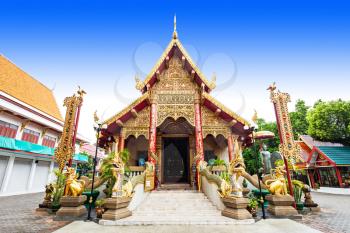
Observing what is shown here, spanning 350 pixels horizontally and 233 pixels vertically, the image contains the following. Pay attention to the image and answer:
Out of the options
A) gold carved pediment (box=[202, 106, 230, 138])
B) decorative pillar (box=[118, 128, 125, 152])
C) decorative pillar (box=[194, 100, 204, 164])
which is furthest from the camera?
gold carved pediment (box=[202, 106, 230, 138])

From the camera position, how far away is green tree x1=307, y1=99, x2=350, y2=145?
18.5 metres

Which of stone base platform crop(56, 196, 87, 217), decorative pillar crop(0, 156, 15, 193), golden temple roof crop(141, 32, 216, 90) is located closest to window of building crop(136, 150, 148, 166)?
golden temple roof crop(141, 32, 216, 90)

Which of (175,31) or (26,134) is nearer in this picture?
(175,31)

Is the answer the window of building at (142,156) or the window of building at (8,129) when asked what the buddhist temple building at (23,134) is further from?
the window of building at (142,156)

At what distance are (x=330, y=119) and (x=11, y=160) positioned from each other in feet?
107

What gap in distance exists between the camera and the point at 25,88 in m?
19.4

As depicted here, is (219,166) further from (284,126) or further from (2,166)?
(2,166)

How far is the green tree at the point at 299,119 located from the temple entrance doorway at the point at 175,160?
26027 mm

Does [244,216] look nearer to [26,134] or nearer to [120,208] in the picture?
[120,208]

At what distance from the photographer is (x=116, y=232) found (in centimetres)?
494

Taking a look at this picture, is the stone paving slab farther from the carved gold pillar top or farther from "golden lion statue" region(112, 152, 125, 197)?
the carved gold pillar top

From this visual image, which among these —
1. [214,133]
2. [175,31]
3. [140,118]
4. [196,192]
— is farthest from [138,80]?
[196,192]

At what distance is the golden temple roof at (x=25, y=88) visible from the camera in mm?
16594

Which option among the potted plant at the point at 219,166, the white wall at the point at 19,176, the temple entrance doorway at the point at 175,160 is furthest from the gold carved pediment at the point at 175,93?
the white wall at the point at 19,176
